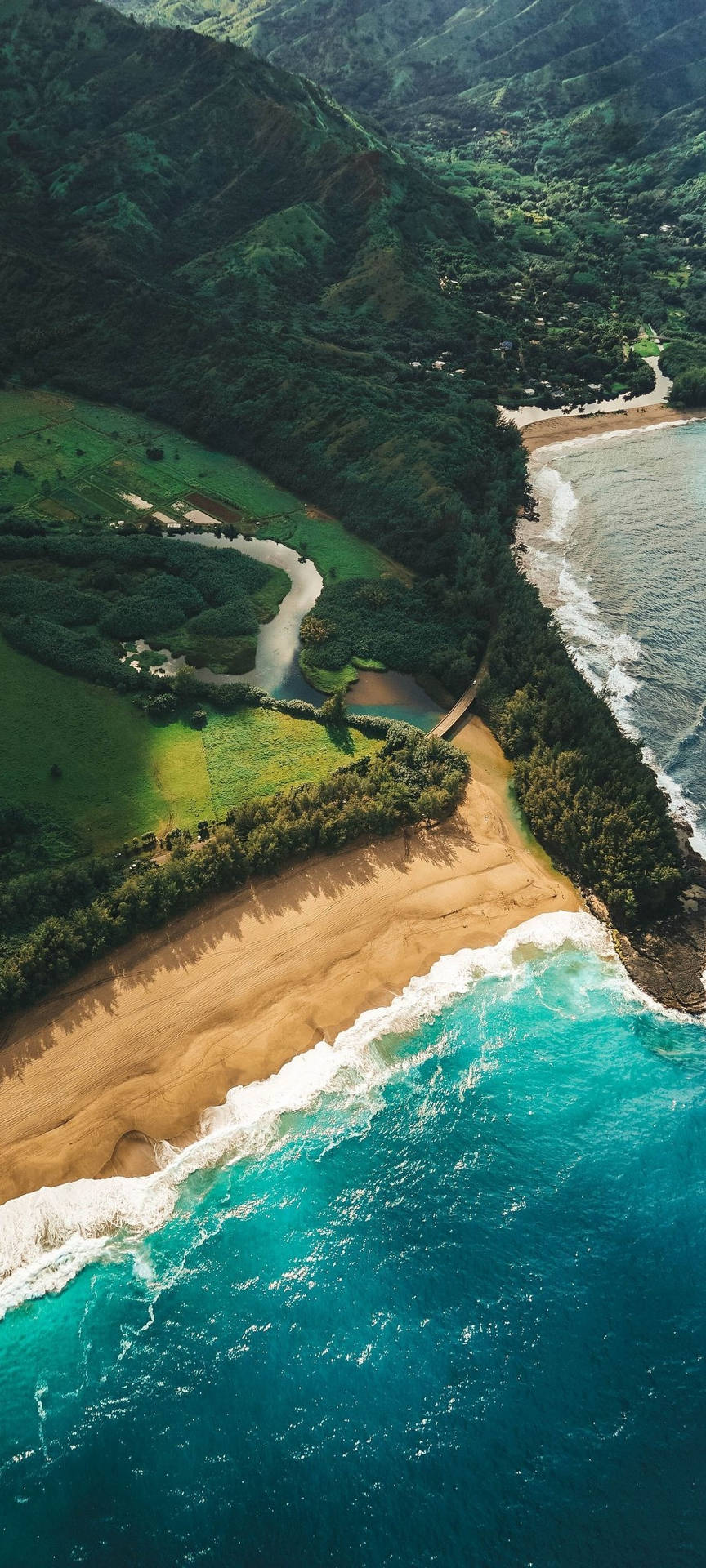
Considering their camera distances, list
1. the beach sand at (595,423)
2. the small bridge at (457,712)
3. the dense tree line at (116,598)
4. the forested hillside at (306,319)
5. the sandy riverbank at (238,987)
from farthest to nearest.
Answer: the beach sand at (595,423)
the dense tree line at (116,598)
the small bridge at (457,712)
the forested hillside at (306,319)
the sandy riverbank at (238,987)

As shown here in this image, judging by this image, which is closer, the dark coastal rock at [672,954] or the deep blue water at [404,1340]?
the deep blue water at [404,1340]

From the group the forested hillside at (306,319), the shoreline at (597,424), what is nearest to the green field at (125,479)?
the forested hillside at (306,319)

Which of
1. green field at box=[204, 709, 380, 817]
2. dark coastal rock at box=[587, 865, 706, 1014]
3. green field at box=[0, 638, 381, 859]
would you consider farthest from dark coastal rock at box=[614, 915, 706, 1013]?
green field at box=[0, 638, 381, 859]

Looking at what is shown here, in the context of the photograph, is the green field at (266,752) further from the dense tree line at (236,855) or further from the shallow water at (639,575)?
the shallow water at (639,575)

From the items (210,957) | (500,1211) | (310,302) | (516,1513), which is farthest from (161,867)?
(310,302)

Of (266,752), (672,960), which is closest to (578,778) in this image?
(672,960)

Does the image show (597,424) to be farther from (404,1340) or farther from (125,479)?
(404,1340)

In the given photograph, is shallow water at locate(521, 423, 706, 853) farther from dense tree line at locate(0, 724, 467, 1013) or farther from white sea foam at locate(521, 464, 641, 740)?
dense tree line at locate(0, 724, 467, 1013)
